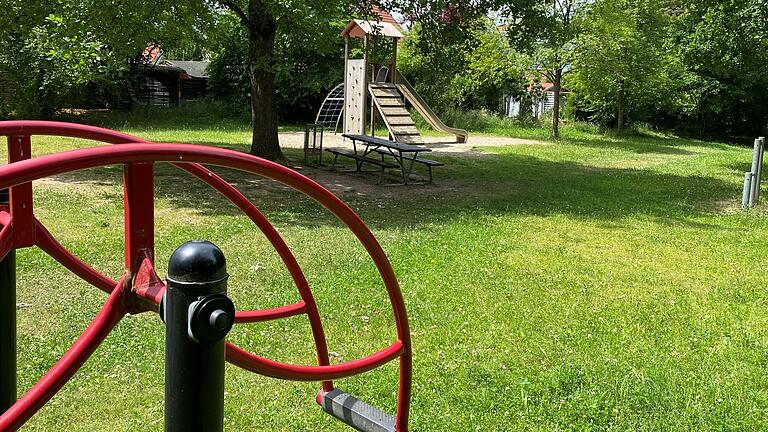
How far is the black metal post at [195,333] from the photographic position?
1493 millimetres

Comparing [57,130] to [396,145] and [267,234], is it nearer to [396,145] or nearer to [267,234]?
[267,234]

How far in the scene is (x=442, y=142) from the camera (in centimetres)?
1992

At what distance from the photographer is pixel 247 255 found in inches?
237

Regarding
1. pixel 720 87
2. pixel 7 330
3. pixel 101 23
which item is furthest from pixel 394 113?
pixel 720 87

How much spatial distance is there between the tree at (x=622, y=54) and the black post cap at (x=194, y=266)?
23.2 meters

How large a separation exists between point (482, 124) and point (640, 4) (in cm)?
654

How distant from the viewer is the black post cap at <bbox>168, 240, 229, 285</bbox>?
58.7 inches

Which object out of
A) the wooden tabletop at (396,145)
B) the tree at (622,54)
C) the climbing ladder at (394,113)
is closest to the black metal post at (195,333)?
the wooden tabletop at (396,145)

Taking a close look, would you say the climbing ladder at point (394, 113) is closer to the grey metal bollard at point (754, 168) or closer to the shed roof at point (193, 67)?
the grey metal bollard at point (754, 168)

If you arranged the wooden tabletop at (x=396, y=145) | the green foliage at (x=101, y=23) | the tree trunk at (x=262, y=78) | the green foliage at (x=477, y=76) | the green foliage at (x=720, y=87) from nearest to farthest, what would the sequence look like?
the green foliage at (x=101, y=23) < the wooden tabletop at (x=396, y=145) < the tree trunk at (x=262, y=78) < the green foliage at (x=720, y=87) < the green foliage at (x=477, y=76)

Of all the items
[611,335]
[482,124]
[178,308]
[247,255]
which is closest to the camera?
[178,308]

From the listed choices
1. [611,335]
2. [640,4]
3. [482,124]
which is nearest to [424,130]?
[482,124]

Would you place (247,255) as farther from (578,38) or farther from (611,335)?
(578,38)

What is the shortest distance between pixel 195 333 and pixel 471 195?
8952 millimetres
